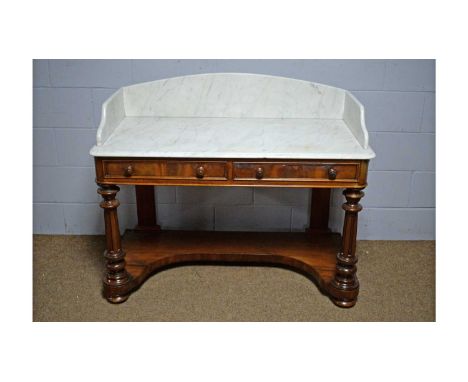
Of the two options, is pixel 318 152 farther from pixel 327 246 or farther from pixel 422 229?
pixel 422 229

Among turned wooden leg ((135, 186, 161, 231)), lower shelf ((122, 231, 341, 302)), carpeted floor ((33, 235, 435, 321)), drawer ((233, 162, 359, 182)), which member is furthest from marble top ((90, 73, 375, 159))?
carpeted floor ((33, 235, 435, 321))

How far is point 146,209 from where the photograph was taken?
2803 mm

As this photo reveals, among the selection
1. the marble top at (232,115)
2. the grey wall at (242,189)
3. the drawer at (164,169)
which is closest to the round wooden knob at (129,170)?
the drawer at (164,169)

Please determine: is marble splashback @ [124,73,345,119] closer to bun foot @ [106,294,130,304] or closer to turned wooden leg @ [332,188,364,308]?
turned wooden leg @ [332,188,364,308]

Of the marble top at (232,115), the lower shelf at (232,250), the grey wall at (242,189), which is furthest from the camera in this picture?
the grey wall at (242,189)

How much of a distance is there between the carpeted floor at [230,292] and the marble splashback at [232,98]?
0.85 m

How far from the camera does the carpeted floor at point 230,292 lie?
2.27m

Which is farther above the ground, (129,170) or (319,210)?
(129,170)

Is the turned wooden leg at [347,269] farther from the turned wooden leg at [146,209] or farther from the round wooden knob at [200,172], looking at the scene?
the turned wooden leg at [146,209]

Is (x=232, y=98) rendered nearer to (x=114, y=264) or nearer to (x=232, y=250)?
(x=232, y=250)

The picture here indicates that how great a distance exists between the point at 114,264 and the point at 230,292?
0.59m

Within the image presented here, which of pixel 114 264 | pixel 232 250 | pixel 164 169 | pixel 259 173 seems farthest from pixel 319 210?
pixel 114 264

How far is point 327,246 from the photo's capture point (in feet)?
8.82

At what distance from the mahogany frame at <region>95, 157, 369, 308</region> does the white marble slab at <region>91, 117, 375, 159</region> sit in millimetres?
37
